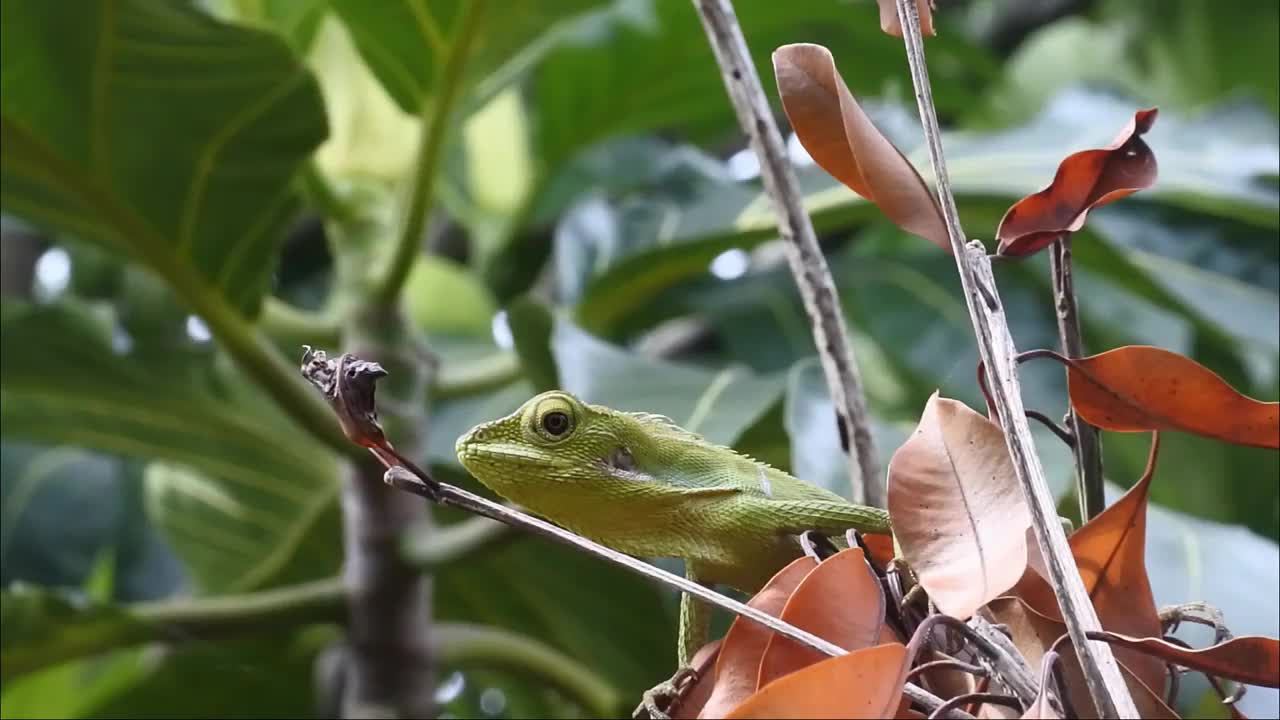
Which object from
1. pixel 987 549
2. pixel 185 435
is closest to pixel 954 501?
pixel 987 549

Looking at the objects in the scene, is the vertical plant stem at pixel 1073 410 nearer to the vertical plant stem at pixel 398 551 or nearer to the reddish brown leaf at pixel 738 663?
the reddish brown leaf at pixel 738 663

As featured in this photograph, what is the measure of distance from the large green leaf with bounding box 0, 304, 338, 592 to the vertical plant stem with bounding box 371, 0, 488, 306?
0.32 metres

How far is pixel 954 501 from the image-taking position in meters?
0.46

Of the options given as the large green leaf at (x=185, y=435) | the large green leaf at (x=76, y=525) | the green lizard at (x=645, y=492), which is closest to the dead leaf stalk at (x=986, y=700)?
the green lizard at (x=645, y=492)

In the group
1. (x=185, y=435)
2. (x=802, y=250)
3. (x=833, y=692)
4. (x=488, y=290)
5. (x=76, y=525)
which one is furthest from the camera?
(x=488, y=290)

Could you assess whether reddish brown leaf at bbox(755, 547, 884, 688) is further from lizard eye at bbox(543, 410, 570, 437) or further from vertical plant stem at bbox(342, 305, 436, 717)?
vertical plant stem at bbox(342, 305, 436, 717)

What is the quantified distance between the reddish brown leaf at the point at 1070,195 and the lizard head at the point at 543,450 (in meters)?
0.25

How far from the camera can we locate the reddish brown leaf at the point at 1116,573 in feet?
1.54

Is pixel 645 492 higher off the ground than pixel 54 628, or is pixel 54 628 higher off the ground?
pixel 645 492

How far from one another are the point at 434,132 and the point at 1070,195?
0.73m

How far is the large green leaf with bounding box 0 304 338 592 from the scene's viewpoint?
1.24 metres

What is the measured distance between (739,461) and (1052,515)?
325 millimetres

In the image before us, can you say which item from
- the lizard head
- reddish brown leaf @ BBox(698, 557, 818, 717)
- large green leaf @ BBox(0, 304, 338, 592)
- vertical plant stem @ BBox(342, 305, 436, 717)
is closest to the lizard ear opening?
the lizard head

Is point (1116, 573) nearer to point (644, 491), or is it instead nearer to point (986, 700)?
point (986, 700)
